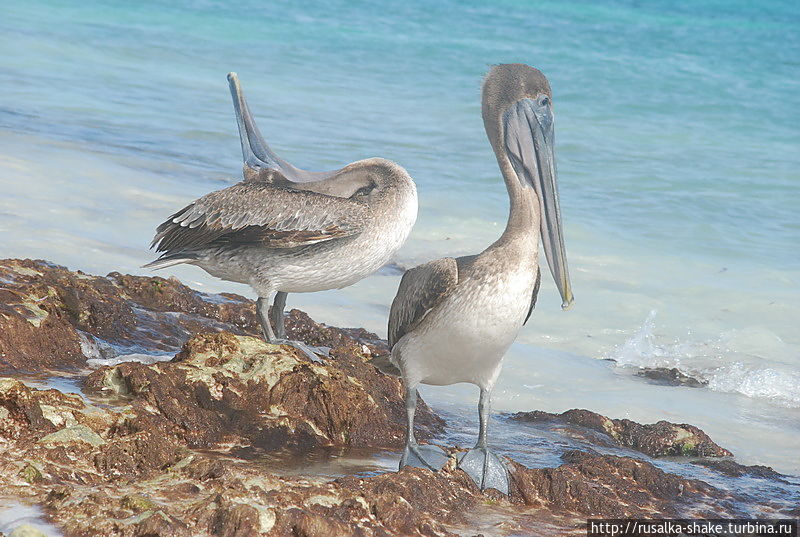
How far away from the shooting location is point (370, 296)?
744cm

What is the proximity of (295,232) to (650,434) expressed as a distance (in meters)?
1.93

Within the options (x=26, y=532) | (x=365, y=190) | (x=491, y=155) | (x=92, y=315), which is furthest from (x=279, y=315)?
(x=491, y=155)

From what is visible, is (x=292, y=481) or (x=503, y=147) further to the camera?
(x=503, y=147)

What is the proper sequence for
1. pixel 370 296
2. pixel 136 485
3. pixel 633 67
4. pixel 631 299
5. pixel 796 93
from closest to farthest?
pixel 136 485 → pixel 370 296 → pixel 631 299 → pixel 796 93 → pixel 633 67

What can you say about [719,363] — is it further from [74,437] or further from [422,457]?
[74,437]

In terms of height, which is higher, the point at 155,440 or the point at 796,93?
the point at 796,93

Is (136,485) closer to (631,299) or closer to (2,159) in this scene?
(631,299)

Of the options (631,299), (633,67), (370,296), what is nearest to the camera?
(370,296)

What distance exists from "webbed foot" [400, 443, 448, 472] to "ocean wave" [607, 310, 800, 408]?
10.4 ft

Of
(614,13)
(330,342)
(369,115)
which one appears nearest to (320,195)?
(330,342)

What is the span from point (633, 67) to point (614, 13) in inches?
364

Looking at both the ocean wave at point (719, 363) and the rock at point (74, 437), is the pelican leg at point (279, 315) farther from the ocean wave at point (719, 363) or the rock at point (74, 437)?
the ocean wave at point (719, 363)

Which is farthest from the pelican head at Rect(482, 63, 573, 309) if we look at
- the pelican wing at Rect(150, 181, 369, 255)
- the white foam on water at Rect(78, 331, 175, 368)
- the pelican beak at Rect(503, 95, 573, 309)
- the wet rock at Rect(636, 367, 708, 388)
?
the wet rock at Rect(636, 367, 708, 388)

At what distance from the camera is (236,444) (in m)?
3.91
